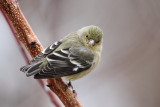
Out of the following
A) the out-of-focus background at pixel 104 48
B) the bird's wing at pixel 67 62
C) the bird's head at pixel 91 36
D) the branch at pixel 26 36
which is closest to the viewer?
the branch at pixel 26 36

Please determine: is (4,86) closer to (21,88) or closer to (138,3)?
(21,88)

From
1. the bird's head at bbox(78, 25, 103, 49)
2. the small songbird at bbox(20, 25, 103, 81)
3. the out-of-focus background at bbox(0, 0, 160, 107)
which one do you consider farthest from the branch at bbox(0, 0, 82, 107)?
the bird's head at bbox(78, 25, 103, 49)

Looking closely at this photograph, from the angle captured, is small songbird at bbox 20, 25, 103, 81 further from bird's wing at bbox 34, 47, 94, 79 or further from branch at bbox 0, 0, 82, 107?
branch at bbox 0, 0, 82, 107

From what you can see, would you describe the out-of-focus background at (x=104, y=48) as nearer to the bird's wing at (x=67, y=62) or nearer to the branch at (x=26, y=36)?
the bird's wing at (x=67, y=62)

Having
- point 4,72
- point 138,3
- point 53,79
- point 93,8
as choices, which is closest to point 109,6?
point 93,8

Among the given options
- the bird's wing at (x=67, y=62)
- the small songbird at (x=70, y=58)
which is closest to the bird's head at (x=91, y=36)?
the small songbird at (x=70, y=58)

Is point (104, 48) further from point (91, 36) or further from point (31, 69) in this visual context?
point (31, 69)

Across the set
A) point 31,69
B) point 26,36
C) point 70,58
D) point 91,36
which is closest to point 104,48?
point 91,36
